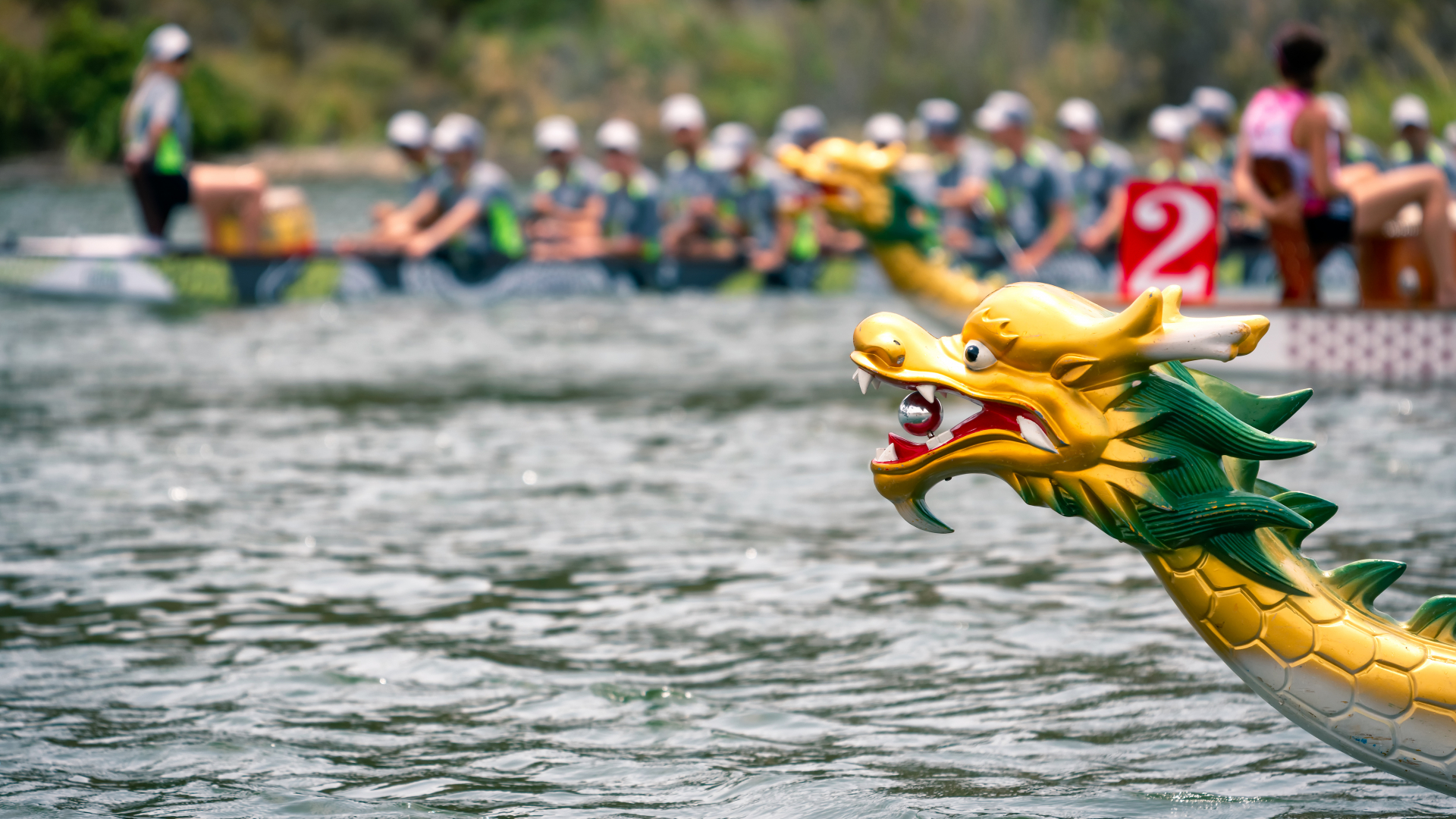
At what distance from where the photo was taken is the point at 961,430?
2996 mm

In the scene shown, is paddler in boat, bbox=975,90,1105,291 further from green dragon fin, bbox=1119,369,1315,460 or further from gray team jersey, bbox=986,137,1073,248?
green dragon fin, bbox=1119,369,1315,460

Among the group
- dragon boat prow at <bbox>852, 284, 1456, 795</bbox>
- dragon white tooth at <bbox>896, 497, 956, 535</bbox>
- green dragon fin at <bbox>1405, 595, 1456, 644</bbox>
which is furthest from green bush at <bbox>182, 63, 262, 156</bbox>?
green dragon fin at <bbox>1405, 595, 1456, 644</bbox>

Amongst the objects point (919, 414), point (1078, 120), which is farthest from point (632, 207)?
point (919, 414)

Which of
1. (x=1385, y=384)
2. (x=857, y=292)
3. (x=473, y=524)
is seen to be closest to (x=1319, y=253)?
(x=1385, y=384)

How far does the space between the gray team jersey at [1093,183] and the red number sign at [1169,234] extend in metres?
8.77

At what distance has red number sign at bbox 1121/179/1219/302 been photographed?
8.71m

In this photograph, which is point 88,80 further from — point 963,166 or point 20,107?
point 963,166

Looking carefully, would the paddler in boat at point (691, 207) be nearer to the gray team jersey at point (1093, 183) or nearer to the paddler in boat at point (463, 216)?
the paddler in boat at point (463, 216)

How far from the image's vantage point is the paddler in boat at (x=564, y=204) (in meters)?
17.1

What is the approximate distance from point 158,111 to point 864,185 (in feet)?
24.8

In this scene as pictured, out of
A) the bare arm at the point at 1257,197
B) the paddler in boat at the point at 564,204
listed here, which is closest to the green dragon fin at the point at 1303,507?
the bare arm at the point at 1257,197

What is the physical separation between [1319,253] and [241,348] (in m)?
7.75

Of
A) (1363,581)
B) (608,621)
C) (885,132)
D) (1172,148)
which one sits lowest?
(608,621)

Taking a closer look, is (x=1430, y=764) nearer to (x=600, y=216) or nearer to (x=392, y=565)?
(x=392, y=565)
